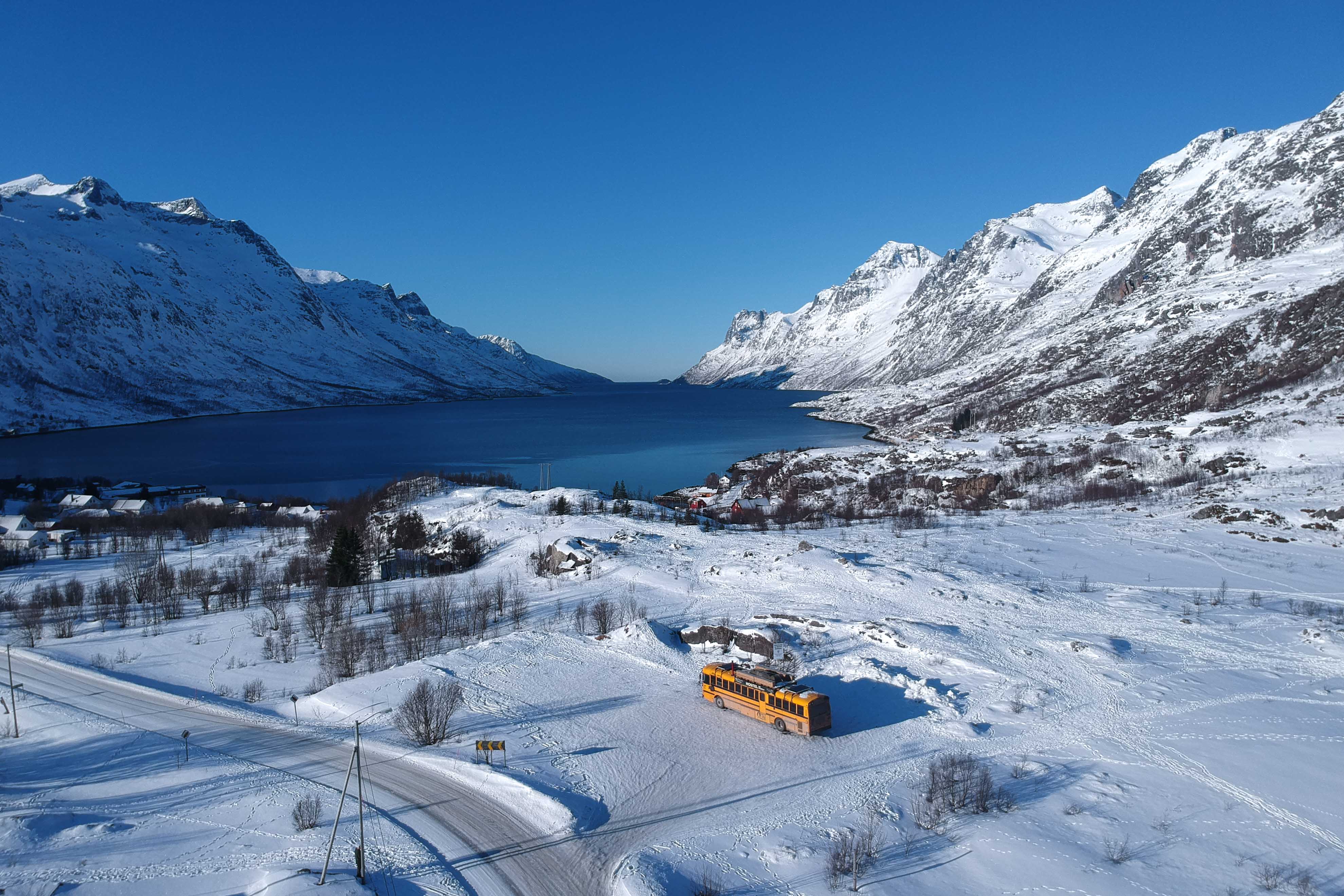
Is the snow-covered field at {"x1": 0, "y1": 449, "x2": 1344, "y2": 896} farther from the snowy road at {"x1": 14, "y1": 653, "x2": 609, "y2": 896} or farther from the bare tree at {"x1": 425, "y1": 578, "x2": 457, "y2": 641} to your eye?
the bare tree at {"x1": 425, "y1": 578, "x2": 457, "y2": 641}

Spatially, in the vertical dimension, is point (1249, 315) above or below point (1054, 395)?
above

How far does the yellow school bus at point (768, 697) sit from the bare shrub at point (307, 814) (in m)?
9.09

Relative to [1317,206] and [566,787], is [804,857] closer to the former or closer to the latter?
[566,787]

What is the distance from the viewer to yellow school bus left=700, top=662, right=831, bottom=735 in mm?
16078

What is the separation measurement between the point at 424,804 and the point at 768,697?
776cm

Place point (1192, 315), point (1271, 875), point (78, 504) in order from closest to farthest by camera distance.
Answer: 1. point (1271, 875)
2. point (78, 504)
3. point (1192, 315)

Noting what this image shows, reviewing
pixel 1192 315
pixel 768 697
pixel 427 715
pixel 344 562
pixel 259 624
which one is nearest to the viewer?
pixel 427 715

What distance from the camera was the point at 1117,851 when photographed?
11531 mm

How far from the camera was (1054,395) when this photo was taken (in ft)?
319

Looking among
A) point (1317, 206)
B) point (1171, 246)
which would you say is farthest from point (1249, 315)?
point (1171, 246)

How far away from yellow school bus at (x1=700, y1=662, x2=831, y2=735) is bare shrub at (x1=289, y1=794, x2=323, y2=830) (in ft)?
29.8

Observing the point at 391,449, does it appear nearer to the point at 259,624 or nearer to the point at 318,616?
the point at 259,624

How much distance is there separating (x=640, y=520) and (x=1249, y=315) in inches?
3589

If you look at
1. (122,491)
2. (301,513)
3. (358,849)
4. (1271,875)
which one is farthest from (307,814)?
(122,491)
